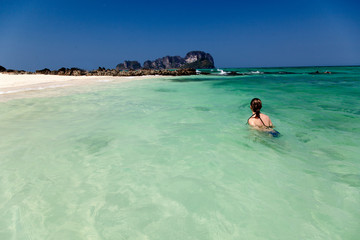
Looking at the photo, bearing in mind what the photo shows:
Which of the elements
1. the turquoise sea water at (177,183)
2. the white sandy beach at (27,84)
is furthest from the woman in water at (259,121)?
the white sandy beach at (27,84)

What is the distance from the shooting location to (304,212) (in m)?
2.65

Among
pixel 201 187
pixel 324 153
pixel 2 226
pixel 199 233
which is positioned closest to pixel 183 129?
pixel 201 187

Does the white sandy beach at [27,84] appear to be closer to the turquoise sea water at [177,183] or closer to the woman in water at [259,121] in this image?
the turquoise sea water at [177,183]

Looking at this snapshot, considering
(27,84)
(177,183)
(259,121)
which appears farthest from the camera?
(27,84)

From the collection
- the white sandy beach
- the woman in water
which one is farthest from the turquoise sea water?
the white sandy beach

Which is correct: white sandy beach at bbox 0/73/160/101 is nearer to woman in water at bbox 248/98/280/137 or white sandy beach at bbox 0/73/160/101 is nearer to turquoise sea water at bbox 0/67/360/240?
turquoise sea water at bbox 0/67/360/240

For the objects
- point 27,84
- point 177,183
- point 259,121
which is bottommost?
point 177,183

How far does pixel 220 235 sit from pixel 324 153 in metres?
3.65

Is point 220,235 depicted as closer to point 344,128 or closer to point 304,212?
point 304,212

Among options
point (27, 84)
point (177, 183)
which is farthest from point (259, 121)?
point (27, 84)

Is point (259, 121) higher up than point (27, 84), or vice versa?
point (27, 84)

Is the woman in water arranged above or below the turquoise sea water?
above

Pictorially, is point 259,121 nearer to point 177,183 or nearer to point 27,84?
point 177,183

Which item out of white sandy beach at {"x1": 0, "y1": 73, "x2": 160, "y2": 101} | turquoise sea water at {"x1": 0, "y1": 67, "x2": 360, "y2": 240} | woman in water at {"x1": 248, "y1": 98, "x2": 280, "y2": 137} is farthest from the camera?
white sandy beach at {"x1": 0, "y1": 73, "x2": 160, "y2": 101}
